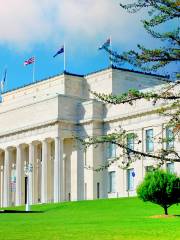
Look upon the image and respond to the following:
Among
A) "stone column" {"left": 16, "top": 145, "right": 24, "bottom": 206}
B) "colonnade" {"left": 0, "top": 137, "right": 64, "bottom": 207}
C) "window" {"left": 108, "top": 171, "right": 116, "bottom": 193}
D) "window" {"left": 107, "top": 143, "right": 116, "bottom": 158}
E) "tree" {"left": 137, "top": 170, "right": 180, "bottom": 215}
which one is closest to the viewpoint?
"tree" {"left": 137, "top": 170, "right": 180, "bottom": 215}

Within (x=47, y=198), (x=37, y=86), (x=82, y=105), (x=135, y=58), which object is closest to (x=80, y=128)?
(x=82, y=105)

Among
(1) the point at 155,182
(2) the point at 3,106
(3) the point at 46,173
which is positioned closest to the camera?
(1) the point at 155,182

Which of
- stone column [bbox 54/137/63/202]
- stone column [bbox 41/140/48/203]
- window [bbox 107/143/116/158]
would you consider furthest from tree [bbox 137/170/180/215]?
stone column [bbox 41/140/48/203]

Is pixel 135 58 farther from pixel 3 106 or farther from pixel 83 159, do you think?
pixel 3 106

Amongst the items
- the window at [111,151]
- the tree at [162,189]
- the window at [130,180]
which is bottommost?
the tree at [162,189]

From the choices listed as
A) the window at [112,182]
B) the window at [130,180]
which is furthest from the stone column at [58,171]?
the window at [130,180]

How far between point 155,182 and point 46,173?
1660 inches

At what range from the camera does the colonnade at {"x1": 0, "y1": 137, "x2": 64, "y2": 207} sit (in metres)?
84.9

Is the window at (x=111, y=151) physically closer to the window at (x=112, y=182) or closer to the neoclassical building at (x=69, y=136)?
the neoclassical building at (x=69, y=136)

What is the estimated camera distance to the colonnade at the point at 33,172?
84938mm

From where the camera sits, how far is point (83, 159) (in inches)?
3334

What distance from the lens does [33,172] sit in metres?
90.7

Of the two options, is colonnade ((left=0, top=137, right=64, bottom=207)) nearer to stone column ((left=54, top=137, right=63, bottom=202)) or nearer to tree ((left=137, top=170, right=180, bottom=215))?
stone column ((left=54, top=137, right=63, bottom=202))

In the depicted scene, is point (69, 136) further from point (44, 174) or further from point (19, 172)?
point (19, 172)
